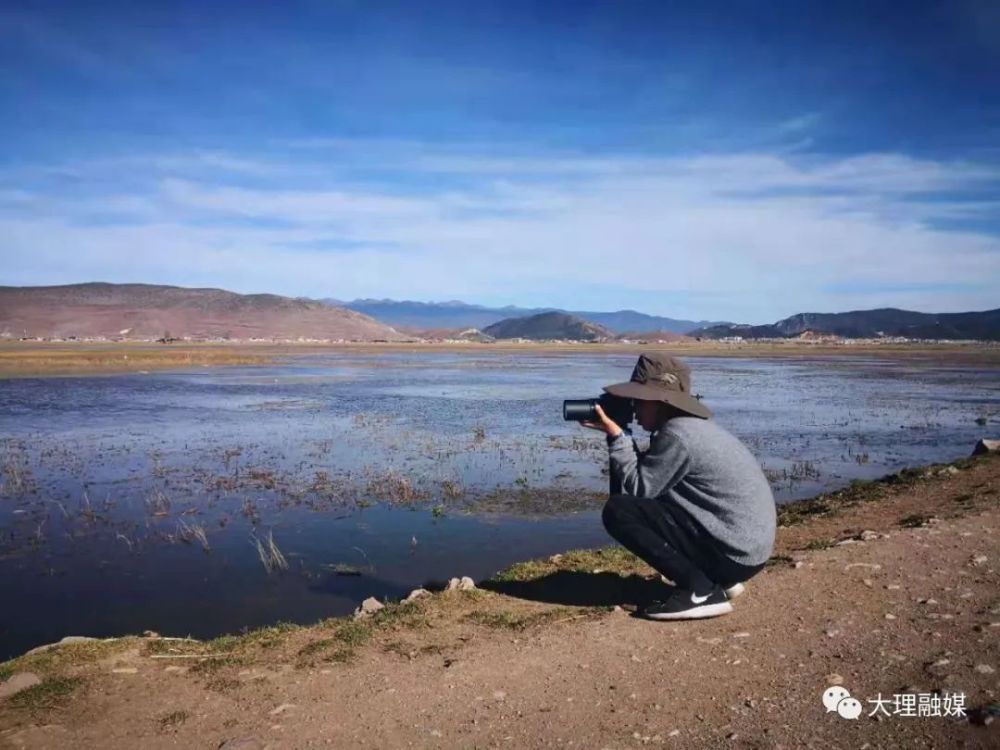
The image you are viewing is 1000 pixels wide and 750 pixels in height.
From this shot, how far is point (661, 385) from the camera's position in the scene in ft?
18.3

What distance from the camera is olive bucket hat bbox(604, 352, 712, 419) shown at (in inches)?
215

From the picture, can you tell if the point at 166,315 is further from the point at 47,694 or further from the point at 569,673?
the point at 569,673

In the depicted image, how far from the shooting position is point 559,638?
5844 mm

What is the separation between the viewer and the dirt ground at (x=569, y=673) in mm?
4473

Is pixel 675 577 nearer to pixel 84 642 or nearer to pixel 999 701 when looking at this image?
pixel 999 701

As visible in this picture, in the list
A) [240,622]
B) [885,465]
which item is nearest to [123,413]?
[240,622]

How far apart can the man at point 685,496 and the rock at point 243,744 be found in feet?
9.81

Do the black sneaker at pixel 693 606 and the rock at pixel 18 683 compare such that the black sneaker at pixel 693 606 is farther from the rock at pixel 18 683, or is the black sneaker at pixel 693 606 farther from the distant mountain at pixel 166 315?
the distant mountain at pixel 166 315

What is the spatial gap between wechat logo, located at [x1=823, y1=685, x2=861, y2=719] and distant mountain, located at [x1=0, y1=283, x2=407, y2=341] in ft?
410

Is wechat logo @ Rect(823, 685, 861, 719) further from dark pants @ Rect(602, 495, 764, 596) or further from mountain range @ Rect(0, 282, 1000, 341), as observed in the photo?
mountain range @ Rect(0, 282, 1000, 341)

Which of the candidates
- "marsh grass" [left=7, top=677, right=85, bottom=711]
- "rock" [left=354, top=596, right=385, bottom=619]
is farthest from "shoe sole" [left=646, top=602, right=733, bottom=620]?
"marsh grass" [left=7, top=677, right=85, bottom=711]

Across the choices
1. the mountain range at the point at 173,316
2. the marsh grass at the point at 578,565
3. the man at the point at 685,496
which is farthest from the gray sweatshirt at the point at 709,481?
the mountain range at the point at 173,316

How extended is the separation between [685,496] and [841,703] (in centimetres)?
168

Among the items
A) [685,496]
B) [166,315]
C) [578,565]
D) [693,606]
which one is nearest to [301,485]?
[578,565]
